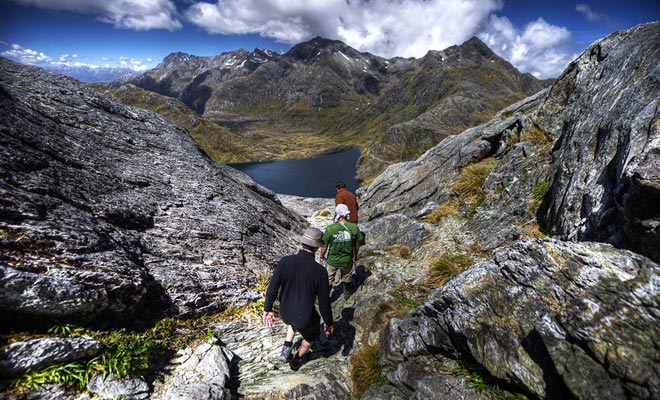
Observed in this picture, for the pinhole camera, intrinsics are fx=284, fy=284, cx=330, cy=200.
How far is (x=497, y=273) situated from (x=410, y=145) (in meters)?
184

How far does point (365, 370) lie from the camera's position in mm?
8141

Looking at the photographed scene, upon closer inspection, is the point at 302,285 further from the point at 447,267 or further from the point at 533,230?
the point at 533,230

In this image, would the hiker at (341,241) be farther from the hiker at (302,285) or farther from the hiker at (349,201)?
the hiker at (349,201)

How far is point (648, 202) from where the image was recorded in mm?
5730

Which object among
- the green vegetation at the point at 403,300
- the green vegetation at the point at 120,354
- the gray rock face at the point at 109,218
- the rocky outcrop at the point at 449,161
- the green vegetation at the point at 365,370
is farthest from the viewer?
the rocky outcrop at the point at 449,161

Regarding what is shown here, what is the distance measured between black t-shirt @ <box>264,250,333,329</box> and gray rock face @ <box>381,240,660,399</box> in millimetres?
2624

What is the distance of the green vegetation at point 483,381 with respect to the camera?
574 centimetres

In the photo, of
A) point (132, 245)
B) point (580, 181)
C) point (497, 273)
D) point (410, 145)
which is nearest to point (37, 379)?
point (132, 245)

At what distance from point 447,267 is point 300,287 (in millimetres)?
6884

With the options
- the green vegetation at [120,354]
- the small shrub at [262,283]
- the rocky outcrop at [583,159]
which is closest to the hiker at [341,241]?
the small shrub at [262,283]

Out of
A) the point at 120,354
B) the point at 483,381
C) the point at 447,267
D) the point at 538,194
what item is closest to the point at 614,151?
the point at 538,194

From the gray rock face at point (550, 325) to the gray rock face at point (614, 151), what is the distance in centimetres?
145

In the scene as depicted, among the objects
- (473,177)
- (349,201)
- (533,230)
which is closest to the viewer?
(533,230)

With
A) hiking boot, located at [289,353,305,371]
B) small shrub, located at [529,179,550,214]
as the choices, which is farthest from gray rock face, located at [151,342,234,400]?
small shrub, located at [529,179,550,214]
